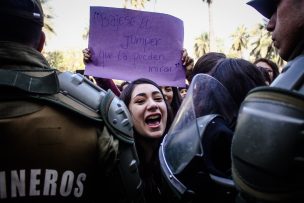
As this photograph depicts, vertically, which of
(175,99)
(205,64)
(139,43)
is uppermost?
(139,43)

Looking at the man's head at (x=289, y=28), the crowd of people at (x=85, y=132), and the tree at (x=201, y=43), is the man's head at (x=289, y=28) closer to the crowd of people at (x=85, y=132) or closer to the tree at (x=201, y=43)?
the crowd of people at (x=85, y=132)

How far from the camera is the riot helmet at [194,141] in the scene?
128cm

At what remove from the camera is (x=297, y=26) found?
0.98 metres

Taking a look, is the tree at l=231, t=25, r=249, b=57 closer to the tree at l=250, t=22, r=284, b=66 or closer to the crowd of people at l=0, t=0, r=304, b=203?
the tree at l=250, t=22, r=284, b=66

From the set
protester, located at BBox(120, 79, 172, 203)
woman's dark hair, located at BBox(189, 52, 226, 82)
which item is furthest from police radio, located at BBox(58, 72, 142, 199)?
woman's dark hair, located at BBox(189, 52, 226, 82)

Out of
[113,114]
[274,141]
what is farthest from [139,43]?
[274,141]

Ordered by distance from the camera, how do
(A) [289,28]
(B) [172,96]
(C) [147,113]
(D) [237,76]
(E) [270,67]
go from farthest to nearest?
1. (E) [270,67]
2. (B) [172,96]
3. (C) [147,113]
4. (D) [237,76]
5. (A) [289,28]

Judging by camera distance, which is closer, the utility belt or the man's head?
the man's head

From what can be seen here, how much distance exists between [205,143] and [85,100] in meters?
0.57

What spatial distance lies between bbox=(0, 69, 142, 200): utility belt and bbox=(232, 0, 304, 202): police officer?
2.25ft

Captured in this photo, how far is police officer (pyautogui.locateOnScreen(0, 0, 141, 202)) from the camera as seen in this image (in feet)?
4.24

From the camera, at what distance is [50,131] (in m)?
1.34

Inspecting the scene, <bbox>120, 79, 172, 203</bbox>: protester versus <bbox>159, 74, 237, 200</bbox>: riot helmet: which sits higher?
<bbox>159, 74, 237, 200</bbox>: riot helmet

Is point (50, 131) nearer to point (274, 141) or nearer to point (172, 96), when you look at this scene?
point (274, 141)
